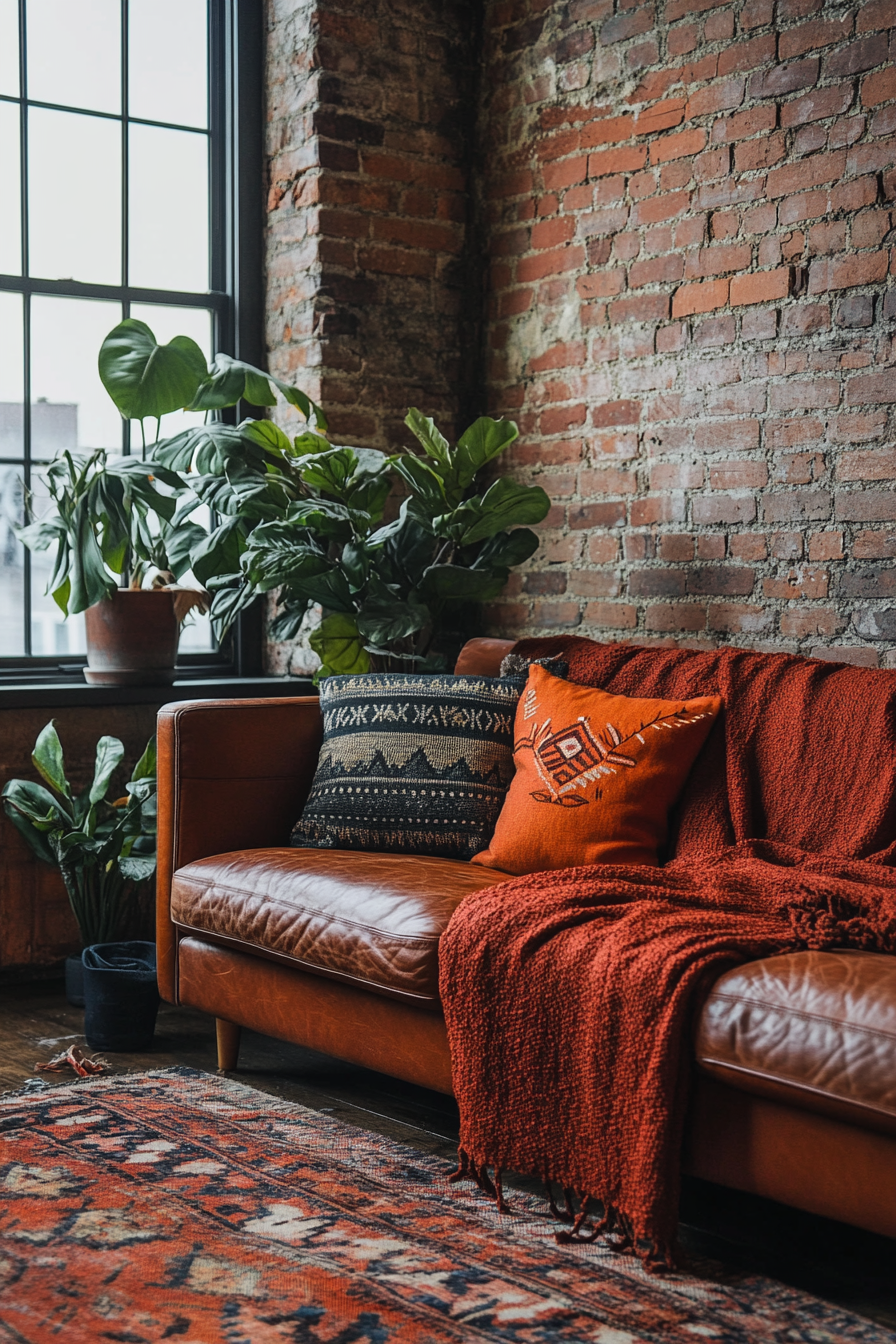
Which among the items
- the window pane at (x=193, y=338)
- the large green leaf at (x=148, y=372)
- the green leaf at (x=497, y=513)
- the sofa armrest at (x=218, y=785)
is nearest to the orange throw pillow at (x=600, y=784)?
the sofa armrest at (x=218, y=785)

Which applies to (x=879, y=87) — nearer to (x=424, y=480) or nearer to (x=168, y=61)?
(x=424, y=480)

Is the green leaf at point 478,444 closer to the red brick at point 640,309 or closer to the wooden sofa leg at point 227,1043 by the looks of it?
the red brick at point 640,309

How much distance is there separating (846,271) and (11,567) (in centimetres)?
218

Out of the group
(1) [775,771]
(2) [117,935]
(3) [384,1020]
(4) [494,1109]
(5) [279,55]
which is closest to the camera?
(4) [494,1109]

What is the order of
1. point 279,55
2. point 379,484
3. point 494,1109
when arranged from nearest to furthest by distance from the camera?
point 494,1109
point 379,484
point 279,55

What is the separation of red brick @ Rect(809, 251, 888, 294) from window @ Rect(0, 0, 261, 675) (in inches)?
65.8

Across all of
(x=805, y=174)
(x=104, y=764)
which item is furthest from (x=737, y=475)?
(x=104, y=764)

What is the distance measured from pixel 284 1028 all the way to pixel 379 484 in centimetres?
130

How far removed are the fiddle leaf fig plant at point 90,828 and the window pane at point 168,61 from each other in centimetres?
178

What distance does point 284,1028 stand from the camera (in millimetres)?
2570

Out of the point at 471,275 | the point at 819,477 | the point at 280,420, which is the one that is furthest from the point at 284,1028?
the point at 471,275

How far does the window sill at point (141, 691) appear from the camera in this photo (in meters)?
3.41

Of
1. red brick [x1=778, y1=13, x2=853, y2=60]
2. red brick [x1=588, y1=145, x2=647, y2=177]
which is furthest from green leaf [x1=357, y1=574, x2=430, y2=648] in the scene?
red brick [x1=778, y1=13, x2=853, y2=60]

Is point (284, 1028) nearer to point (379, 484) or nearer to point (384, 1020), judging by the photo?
point (384, 1020)
